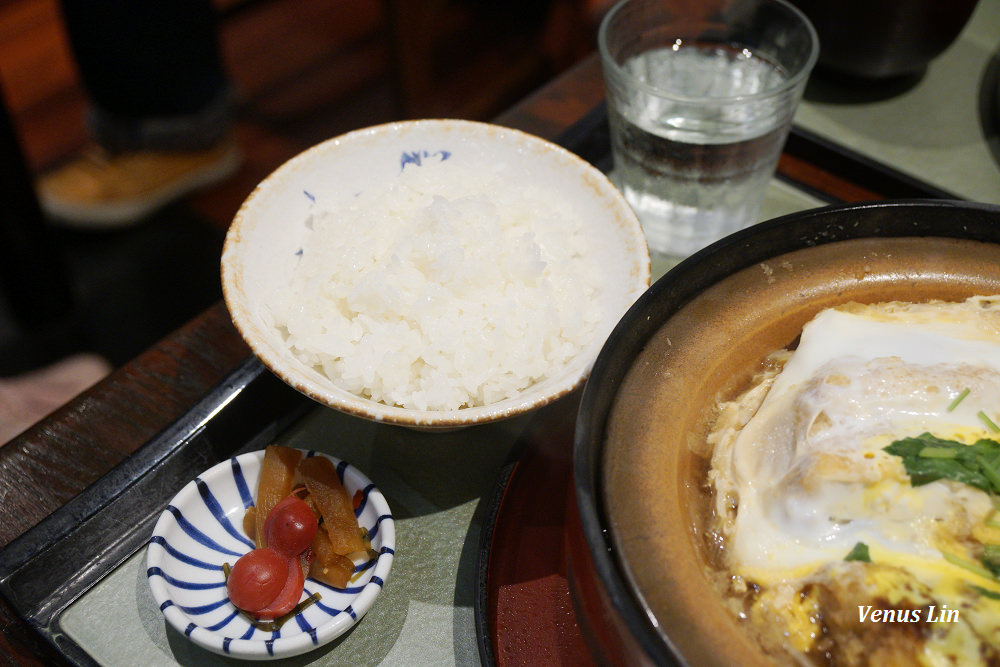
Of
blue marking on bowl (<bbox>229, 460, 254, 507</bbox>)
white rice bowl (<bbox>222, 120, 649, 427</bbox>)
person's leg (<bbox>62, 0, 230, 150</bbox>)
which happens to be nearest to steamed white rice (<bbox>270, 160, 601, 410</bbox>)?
white rice bowl (<bbox>222, 120, 649, 427</bbox>)

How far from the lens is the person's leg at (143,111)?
11.4 feet

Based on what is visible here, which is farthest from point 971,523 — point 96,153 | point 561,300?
point 96,153

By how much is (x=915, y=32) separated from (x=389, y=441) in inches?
70.8

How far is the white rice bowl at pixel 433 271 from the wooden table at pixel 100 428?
241 millimetres

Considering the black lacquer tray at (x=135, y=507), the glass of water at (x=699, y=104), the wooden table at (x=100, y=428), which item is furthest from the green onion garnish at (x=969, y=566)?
the wooden table at (x=100, y=428)

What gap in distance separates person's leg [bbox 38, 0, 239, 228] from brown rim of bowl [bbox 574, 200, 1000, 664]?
118 inches

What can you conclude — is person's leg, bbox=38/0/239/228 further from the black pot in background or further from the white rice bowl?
the black pot in background

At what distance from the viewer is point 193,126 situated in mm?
Answer: 3855

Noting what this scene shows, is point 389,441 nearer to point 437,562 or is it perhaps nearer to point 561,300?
point 437,562

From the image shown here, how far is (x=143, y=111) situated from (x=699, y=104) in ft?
9.72

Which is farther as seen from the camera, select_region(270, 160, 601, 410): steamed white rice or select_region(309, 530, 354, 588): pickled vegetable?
select_region(270, 160, 601, 410): steamed white rice

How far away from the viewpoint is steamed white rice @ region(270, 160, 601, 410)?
4.83 feet

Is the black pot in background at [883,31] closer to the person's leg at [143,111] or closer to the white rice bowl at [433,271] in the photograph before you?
the white rice bowl at [433,271]

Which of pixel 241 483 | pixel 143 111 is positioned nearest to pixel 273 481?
pixel 241 483
